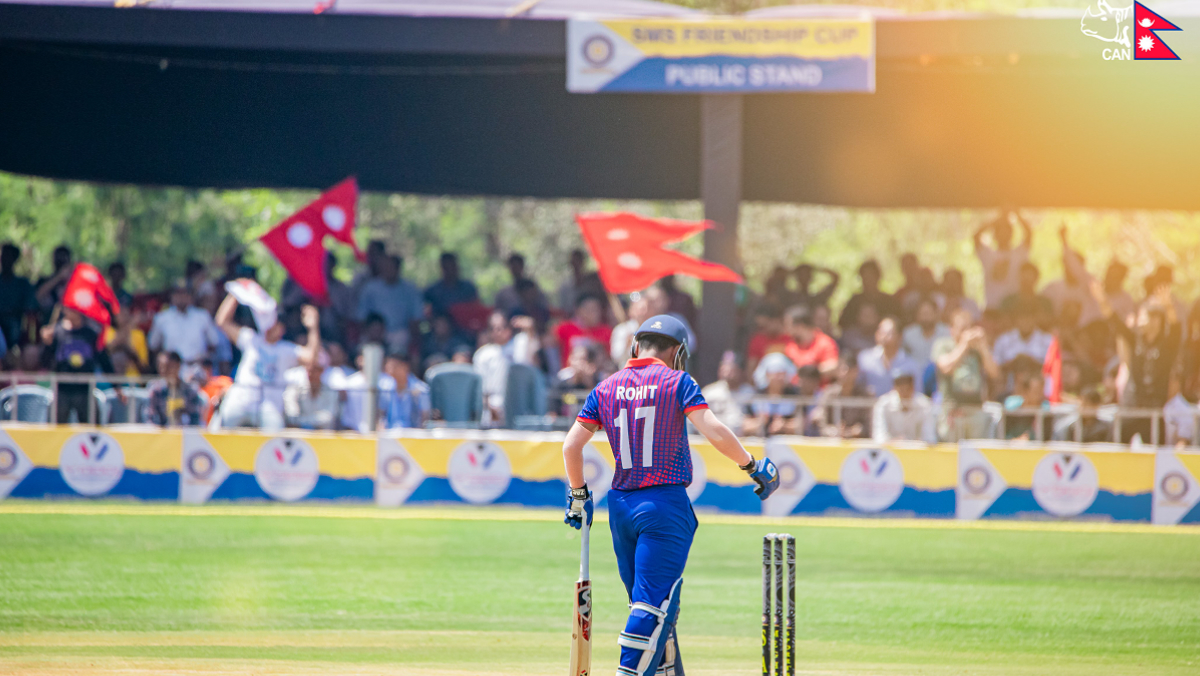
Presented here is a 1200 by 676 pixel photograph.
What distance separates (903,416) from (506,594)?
6.25 m

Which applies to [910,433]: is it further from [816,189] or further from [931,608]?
[816,189]

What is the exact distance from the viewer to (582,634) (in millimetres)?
6441

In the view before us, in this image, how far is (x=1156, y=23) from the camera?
16578 mm

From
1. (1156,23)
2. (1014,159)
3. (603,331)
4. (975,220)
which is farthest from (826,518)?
(975,220)

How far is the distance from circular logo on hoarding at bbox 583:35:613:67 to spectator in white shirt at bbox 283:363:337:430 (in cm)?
520

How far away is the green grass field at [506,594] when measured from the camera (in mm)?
8539

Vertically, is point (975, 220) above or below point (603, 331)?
above

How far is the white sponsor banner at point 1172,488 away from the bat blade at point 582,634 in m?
10.5

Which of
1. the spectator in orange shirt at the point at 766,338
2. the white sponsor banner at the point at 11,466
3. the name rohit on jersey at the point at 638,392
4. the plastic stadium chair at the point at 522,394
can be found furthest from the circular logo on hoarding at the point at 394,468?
the name rohit on jersey at the point at 638,392

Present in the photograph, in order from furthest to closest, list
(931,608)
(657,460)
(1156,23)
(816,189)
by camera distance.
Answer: (816,189) → (1156,23) → (931,608) → (657,460)

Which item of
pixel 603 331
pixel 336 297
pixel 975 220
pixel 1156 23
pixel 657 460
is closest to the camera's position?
pixel 657 460

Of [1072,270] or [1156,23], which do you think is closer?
[1156,23]

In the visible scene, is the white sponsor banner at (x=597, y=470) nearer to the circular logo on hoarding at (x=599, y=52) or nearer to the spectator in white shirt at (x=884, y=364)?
the spectator in white shirt at (x=884, y=364)

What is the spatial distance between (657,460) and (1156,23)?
505 inches
